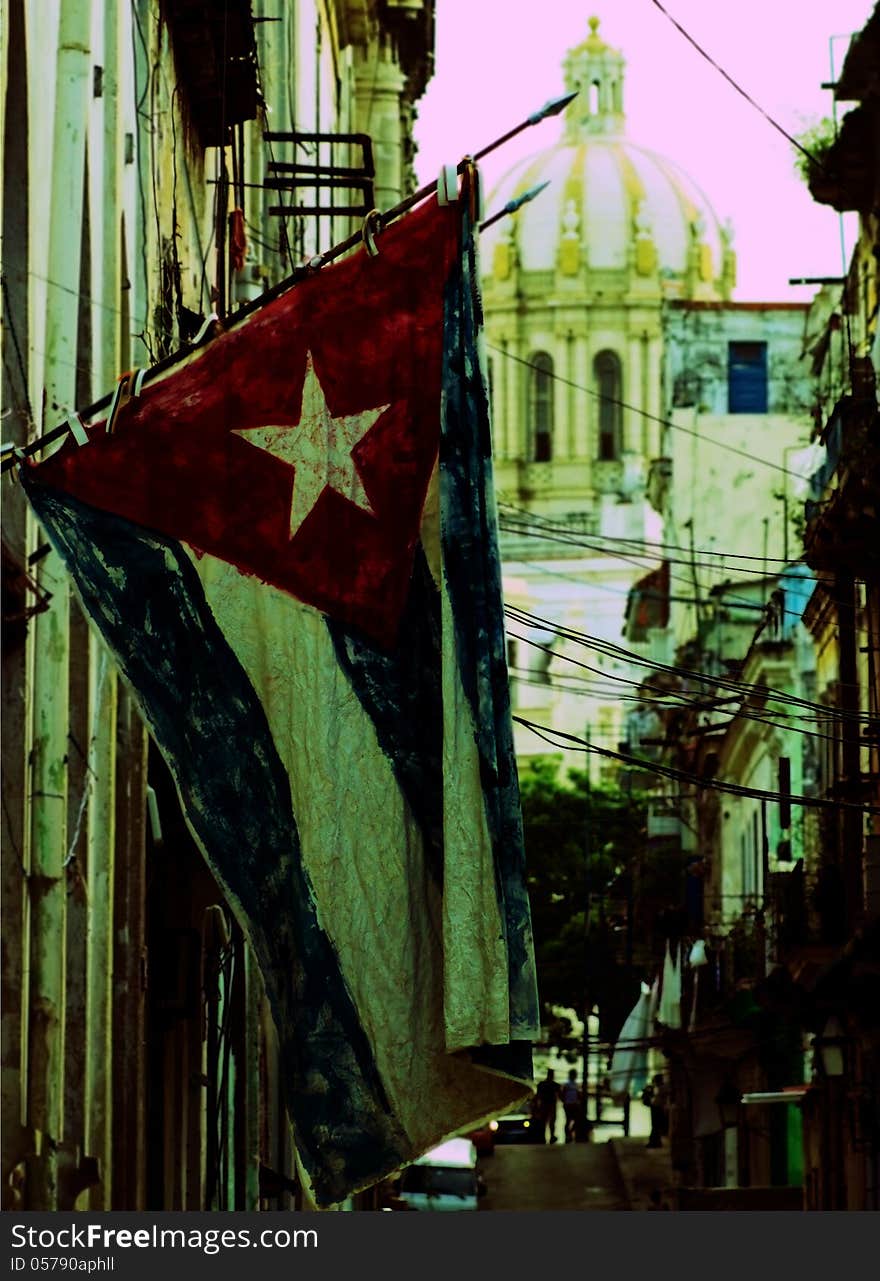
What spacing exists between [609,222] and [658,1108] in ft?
235

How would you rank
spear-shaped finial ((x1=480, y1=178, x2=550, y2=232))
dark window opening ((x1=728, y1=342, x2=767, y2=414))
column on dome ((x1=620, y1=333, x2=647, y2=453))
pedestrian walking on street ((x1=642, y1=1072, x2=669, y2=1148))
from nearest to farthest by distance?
spear-shaped finial ((x1=480, y1=178, x2=550, y2=232)) → pedestrian walking on street ((x1=642, y1=1072, x2=669, y2=1148)) → dark window opening ((x1=728, y1=342, x2=767, y2=414)) → column on dome ((x1=620, y1=333, x2=647, y2=453))

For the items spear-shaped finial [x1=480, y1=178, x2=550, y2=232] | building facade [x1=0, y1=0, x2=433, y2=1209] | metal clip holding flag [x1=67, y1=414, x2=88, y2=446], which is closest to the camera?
metal clip holding flag [x1=67, y1=414, x2=88, y2=446]

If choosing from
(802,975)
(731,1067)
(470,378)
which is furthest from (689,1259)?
(731,1067)

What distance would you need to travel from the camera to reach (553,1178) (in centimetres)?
4288

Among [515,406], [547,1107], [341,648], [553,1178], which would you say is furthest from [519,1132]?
[515,406]

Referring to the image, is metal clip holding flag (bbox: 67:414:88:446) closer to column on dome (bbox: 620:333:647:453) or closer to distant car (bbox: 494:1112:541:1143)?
distant car (bbox: 494:1112:541:1143)

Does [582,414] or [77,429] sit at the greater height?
[582,414]

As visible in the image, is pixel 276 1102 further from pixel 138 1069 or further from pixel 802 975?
pixel 138 1069

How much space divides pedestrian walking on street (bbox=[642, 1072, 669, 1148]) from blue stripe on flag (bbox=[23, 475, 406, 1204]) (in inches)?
1633

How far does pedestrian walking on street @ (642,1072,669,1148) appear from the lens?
49875 mm

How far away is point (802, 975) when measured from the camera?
2825cm

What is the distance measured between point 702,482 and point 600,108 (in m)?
75.2

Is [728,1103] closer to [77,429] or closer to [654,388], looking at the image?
[77,429]

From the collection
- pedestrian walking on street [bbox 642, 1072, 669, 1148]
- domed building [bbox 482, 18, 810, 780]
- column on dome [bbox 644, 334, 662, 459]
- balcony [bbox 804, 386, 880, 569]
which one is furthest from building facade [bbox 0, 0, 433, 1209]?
column on dome [bbox 644, 334, 662, 459]
